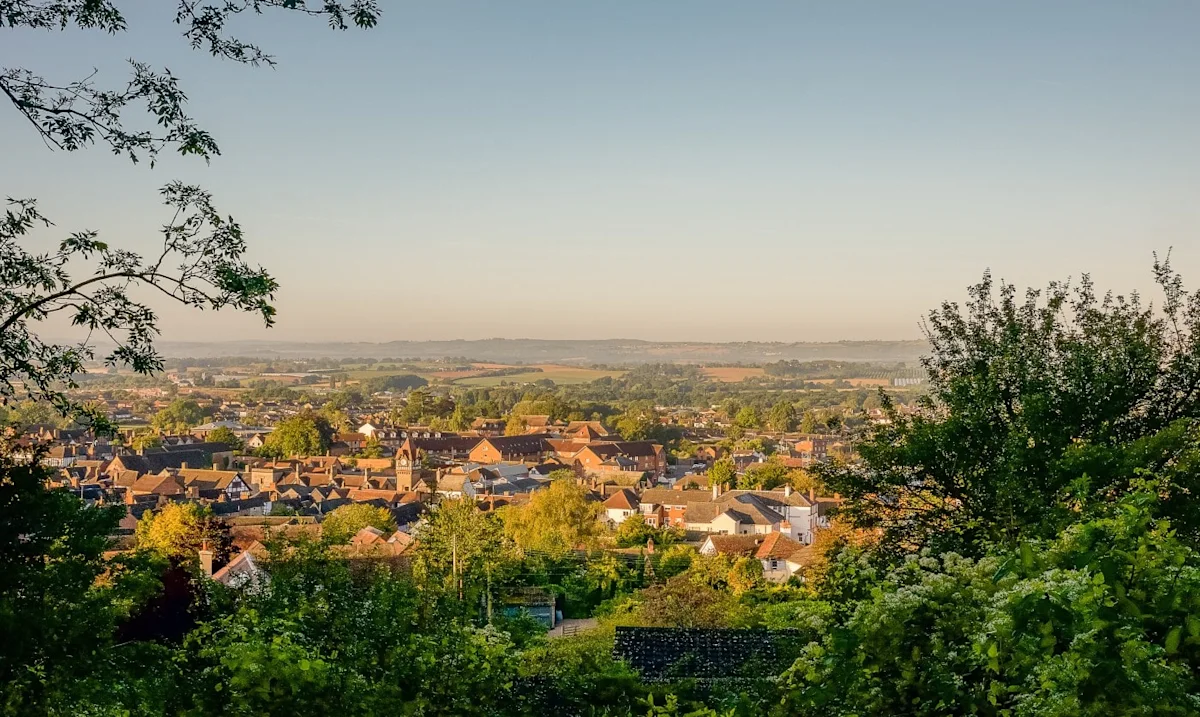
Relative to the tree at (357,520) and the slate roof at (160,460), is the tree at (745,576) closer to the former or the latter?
the tree at (357,520)

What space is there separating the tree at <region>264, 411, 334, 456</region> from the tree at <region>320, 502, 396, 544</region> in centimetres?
3183

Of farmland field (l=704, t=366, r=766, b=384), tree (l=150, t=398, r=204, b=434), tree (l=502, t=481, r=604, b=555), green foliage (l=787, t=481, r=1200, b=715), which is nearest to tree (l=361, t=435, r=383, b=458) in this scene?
tree (l=150, t=398, r=204, b=434)

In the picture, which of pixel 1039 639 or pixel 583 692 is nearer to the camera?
pixel 1039 639

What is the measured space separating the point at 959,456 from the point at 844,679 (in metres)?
6.88

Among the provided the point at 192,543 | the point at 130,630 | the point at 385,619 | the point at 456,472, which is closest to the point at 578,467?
the point at 456,472

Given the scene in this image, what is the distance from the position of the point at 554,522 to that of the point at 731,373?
158211mm

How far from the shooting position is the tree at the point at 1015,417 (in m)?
8.80

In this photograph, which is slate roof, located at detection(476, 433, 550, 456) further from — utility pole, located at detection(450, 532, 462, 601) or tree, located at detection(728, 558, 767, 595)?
utility pole, located at detection(450, 532, 462, 601)

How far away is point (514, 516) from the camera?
29.2m

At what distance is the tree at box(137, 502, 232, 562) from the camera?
20244 mm

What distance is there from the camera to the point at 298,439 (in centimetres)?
6353

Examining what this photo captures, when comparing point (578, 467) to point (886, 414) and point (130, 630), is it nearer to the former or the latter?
point (130, 630)

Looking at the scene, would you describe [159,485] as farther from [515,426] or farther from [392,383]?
[392,383]

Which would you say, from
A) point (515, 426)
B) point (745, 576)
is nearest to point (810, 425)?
point (515, 426)
